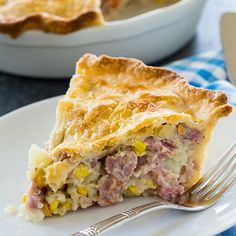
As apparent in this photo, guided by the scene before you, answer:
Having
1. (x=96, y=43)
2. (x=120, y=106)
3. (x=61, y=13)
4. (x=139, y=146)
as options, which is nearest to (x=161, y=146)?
(x=139, y=146)

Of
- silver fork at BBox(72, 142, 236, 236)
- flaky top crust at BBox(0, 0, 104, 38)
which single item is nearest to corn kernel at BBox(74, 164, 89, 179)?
silver fork at BBox(72, 142, 236, 236)

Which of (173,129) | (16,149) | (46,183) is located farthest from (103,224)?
(16,149)

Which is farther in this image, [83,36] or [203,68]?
[203,68]

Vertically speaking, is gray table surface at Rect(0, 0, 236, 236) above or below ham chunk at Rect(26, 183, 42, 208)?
below

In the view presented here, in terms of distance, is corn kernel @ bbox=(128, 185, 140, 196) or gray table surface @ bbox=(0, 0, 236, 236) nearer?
corn kernel @ bbox=(128, 185, 140, 196)

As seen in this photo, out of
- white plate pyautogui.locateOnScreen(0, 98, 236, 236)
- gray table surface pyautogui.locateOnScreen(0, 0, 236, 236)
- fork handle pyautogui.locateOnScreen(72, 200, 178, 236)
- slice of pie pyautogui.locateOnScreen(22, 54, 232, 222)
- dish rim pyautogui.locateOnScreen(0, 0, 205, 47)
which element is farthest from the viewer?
gray table surface pyautogui.locateOnScreen(0, 0, 236, 236)

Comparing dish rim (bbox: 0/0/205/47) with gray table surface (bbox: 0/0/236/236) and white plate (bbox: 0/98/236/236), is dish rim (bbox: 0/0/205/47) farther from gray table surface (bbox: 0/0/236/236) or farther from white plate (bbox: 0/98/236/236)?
white plate (bbox: 0/98/236/236)

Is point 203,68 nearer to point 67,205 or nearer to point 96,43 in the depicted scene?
point 96,43
